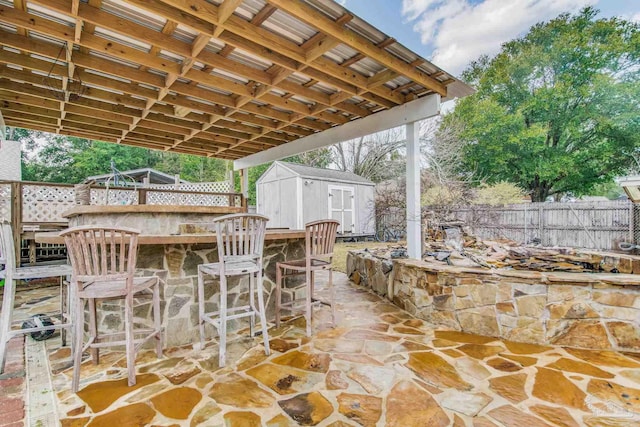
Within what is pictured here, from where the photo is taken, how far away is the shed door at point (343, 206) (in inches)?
452

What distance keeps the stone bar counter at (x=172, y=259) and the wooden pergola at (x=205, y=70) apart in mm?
1487

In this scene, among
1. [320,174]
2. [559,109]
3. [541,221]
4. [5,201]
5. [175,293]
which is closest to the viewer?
[175,293]

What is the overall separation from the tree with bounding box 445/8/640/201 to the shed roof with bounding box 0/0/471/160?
401 inches

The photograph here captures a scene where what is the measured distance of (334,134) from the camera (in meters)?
5.31

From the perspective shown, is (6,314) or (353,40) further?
(353,40)

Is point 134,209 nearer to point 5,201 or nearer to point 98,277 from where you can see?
point 98,277

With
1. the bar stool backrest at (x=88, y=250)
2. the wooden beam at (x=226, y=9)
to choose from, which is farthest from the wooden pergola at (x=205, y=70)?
the bar stool backrest at (x=88, y=250)

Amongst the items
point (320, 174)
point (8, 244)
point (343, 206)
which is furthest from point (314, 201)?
point (8, 244)

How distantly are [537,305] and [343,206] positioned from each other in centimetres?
917

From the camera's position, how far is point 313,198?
10898 millimetres

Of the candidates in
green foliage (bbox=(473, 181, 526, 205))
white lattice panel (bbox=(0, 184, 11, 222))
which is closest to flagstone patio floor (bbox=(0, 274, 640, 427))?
white lattice panel (bbox=(0, 184, 11, 222))

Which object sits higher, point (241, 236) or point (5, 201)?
point (5, 201)

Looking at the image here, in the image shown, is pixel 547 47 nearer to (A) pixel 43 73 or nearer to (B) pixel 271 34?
(B) pixel 271 34

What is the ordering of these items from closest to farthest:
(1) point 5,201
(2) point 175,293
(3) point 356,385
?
(3) point 356,385, (2) point 175,293, (1) point 5,201
